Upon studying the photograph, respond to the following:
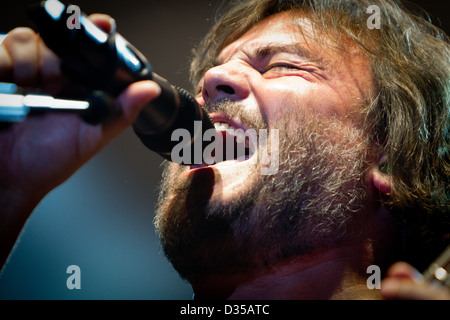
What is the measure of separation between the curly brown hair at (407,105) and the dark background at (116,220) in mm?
340

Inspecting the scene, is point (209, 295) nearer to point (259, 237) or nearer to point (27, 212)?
point (259, 237)

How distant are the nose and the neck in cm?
47

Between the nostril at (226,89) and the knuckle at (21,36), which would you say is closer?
the knuckle at (21,36)

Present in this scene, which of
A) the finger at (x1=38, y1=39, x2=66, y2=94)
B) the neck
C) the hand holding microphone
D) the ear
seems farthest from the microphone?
the ear

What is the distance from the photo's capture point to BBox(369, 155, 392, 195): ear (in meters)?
1.10

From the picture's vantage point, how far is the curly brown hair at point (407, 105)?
115 cm

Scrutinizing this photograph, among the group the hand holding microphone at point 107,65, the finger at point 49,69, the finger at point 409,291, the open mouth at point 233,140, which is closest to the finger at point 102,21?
the hand holding microphone at point 107,65

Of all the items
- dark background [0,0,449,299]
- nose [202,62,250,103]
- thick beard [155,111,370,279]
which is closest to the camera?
thick beard [155,111,370,279]

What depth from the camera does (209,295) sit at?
3.49 ft

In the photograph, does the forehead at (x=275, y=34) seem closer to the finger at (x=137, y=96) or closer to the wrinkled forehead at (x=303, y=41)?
the wrinkled forehead at (x=303, y=41)

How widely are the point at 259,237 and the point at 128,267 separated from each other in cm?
84

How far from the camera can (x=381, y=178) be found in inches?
43.6

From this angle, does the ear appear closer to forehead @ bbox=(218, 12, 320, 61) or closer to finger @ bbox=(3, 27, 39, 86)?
forehead @ bbox=(218, 12, 320, 61)

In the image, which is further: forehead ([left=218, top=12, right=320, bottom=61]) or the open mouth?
forehead ([left=218, top=12, right=320, bottom=61])
